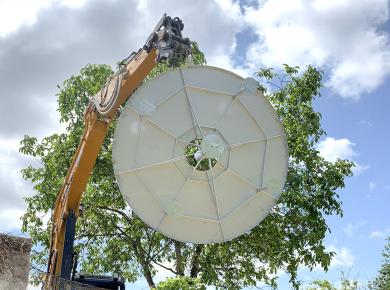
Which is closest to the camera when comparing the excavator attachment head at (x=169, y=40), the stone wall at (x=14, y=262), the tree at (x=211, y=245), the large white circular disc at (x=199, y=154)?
the stone wall at (x=14, y=262)

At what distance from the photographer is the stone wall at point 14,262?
8492 mm

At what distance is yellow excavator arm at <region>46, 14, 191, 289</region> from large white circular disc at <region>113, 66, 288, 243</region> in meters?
0.67

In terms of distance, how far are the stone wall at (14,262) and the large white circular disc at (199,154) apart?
7.78 feet

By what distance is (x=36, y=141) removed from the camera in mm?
22844

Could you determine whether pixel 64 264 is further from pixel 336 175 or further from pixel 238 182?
pixel 336 175

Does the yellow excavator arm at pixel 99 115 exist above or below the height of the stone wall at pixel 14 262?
above

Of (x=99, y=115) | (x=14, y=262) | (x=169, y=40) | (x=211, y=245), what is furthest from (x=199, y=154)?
(x=211, y=245)

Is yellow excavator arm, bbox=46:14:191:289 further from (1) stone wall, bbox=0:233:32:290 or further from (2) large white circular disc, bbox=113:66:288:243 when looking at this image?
(1) stone wall, bbox=0:233:32:290

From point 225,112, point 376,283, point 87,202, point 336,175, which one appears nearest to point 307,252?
point 336,175

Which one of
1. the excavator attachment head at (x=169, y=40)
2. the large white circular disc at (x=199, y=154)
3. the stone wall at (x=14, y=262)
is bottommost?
the stone wall at (x=14, y=262)

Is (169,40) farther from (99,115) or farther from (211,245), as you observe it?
(211,245)

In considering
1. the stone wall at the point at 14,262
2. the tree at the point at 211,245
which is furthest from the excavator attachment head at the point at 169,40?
the tree at the point at 211,245

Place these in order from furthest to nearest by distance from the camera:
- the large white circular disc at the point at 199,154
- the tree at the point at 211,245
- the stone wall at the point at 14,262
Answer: the tree at the point at 211,245
the large white circular disc at the point at 199,154
the stone wall at the point at 14,262

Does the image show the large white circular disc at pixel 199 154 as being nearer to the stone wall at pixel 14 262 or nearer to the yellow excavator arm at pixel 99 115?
the yellow excavator arm at pixel 99 115
